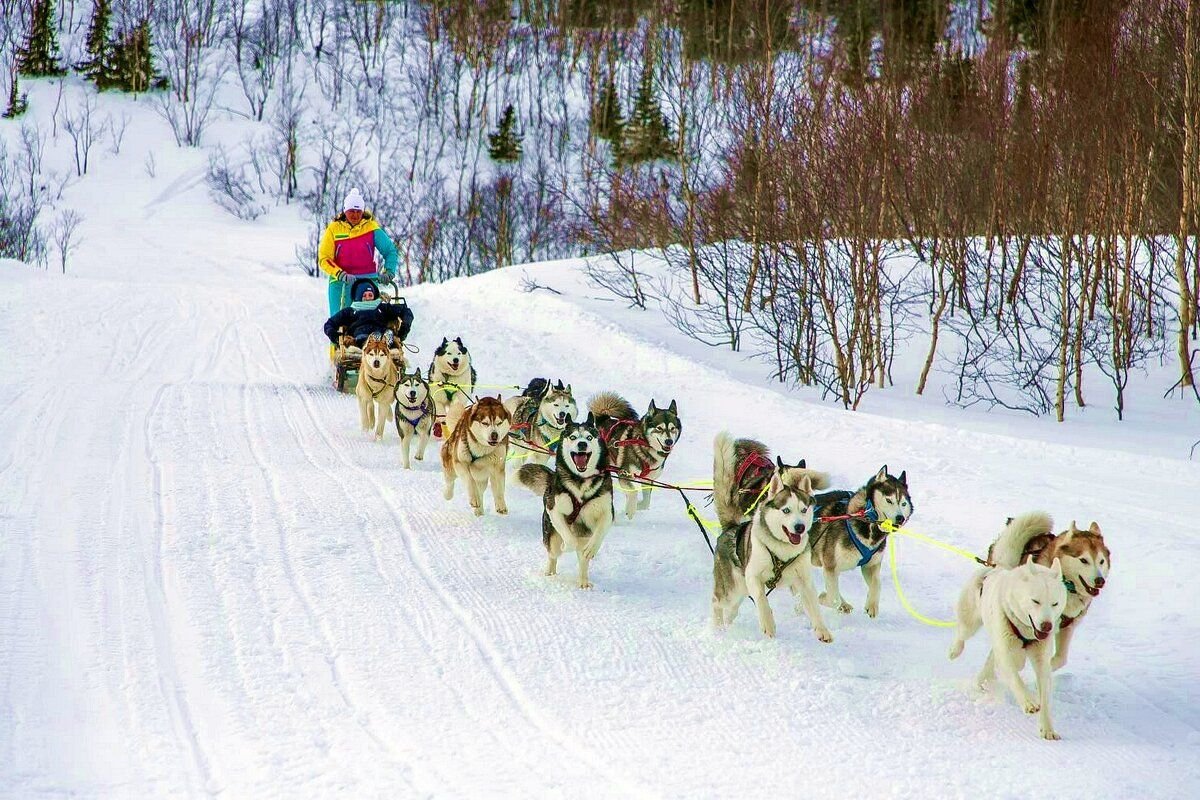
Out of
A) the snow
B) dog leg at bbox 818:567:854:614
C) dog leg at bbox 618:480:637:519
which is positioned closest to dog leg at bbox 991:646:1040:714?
the snow

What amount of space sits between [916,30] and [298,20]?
30.4 meters

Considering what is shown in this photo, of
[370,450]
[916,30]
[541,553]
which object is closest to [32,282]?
[370,450]

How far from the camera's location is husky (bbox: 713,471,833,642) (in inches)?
191

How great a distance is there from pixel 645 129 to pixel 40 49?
27.7 meters

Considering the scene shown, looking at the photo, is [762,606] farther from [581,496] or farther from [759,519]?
[581,496]

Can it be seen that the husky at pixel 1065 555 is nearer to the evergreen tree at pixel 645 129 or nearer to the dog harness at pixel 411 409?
the dog harness at pixel 411 409

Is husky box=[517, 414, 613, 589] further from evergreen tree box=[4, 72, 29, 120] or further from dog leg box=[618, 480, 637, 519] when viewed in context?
evergreen tree box=[4, 72, 29, 120]

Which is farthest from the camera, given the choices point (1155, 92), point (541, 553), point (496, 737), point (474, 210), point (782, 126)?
point (474, 210)

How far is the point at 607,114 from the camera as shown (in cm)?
4553

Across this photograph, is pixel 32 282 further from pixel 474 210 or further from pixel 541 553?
pixel 474 210

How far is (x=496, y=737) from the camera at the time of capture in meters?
3.98

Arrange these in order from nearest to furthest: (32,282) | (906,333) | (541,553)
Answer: (541,553), (906,333), (32,282)

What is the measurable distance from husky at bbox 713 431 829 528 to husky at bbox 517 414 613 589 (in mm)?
598

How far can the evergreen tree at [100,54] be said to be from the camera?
46.4 metres
